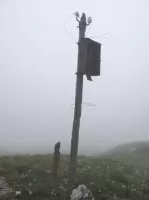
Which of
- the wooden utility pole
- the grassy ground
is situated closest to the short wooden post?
the grassy ground

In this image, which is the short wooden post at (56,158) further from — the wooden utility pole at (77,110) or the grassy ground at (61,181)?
the wooden utility pole at (77,110)

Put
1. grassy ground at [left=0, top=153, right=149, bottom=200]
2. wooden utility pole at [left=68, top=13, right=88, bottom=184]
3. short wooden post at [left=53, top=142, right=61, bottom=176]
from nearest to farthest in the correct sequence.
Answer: grassy ground at [left=0, top=153, right=149, bottom=200]
wooden utility pole at [left=68, top=13, right=88, bottom=184]
short wooden post at [left=53, top=142, right=61, bottom=176]

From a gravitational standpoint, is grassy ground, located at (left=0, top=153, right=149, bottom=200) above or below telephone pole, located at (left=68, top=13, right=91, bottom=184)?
below

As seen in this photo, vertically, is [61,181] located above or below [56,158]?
below

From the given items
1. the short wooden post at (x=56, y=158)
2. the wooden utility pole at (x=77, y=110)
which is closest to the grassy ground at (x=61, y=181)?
the short wooden post at (x=56, y=158)

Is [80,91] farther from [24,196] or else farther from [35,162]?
[35,162]

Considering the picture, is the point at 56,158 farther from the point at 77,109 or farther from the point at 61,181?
the point at 77,109

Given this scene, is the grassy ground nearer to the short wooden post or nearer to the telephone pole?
the short wooden post

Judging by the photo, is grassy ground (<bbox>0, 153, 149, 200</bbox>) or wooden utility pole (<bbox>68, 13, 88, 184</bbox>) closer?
grassy ground (<bbox>0, 153, 149, 200</bbox>)

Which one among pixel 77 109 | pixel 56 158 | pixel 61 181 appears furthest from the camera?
pixel 56 158

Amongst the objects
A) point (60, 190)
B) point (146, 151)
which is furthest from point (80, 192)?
point (146, 151)

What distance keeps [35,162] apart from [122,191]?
257 inches

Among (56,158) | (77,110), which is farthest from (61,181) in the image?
(77,110)

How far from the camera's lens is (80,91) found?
12367 millimetres
